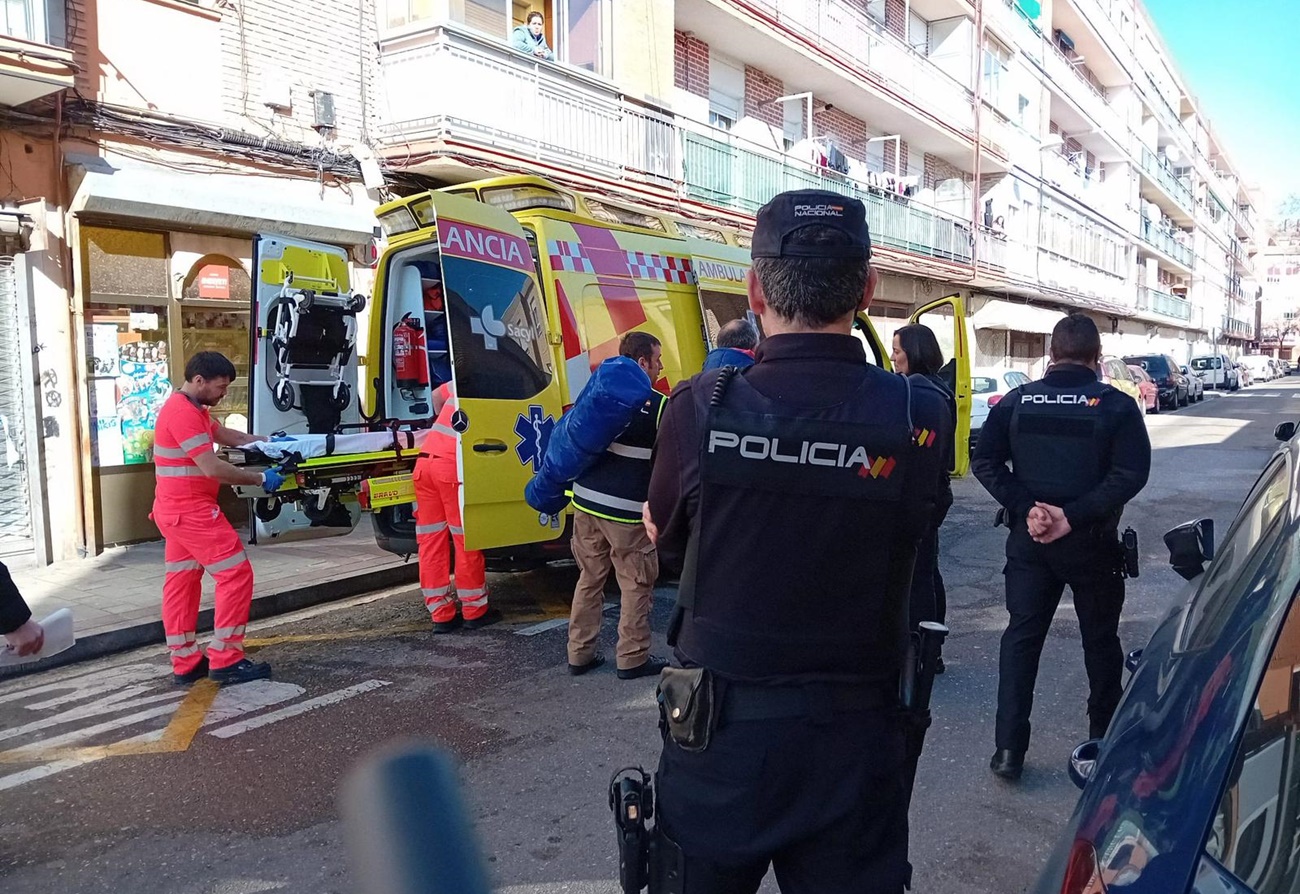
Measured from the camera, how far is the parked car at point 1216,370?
39.7 metres

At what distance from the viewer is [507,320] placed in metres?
5.55

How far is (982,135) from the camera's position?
23453mm

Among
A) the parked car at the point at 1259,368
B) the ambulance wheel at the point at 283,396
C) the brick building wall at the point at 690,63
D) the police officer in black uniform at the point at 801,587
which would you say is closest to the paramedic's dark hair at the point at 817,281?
the police officer in black uniform at the point at 801,587

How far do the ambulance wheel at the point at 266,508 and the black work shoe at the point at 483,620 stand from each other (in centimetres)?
143

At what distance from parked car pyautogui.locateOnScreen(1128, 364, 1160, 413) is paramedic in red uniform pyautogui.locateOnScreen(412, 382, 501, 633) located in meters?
23.1

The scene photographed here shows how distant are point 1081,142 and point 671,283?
1319 inches

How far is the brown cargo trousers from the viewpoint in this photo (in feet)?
15.8

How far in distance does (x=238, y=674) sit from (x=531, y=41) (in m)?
8.77

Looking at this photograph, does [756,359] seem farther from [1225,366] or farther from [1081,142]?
[1225,366]

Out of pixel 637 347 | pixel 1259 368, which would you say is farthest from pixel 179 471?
pixel 1259 368

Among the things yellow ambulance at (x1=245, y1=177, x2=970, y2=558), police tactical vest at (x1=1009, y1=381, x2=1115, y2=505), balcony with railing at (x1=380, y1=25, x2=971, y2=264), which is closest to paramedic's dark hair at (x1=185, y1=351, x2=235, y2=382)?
yellow ambulance at (x1=245, y1=177, x2=970, y2=558)

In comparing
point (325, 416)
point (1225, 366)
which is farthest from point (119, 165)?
point (1225, 366)

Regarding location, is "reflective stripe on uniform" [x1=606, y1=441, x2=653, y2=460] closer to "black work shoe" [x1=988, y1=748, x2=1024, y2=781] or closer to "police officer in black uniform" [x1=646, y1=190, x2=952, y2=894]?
"black work shoe" [x1=988, y1=748, x2=1024, y2=781]

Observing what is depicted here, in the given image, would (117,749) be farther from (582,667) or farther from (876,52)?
(876,52)
